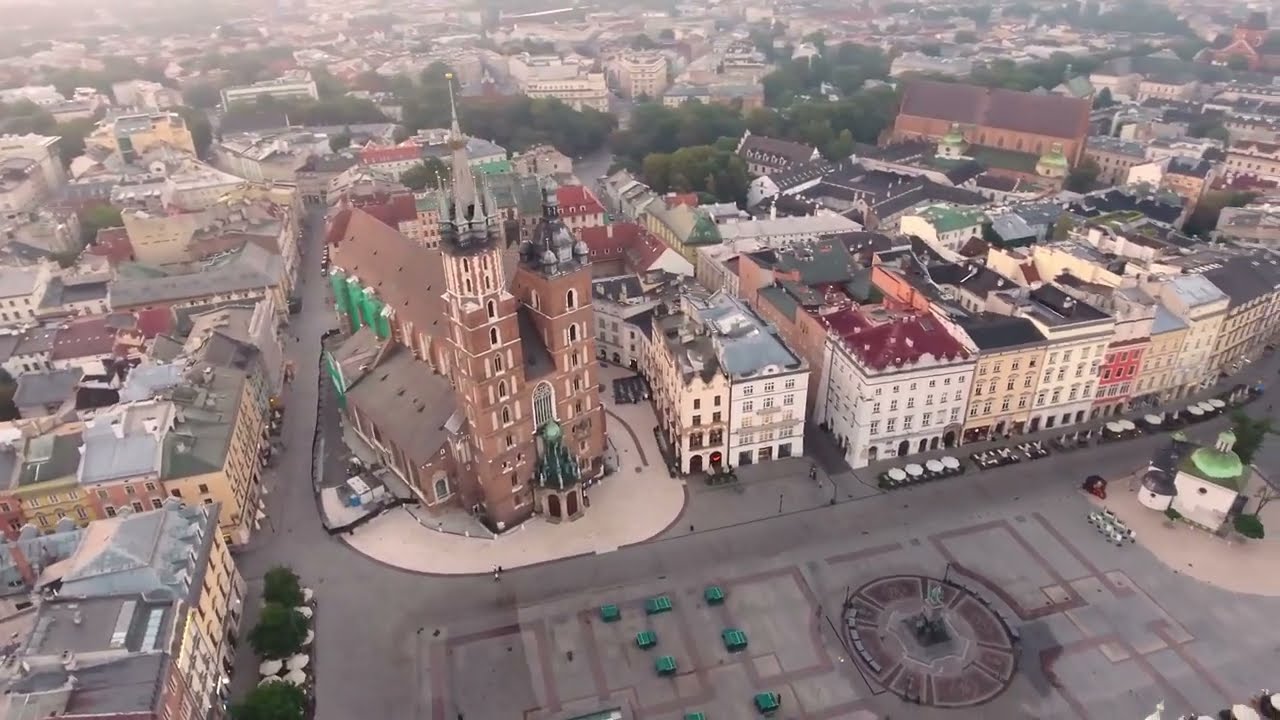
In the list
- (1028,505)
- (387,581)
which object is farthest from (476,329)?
(1028,505)

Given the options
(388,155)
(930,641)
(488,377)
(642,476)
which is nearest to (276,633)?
(488,377)

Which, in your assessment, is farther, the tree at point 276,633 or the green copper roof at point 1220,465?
the green copper roof at point 1220,465

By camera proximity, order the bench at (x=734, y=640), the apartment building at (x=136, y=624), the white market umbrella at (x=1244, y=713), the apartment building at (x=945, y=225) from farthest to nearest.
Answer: the apartment building at (x=945, y=225) → the bench at (x=734, y=640) → the white market umbrella at (x=1244, y=713) → the apartment building at (x=136, y=624)

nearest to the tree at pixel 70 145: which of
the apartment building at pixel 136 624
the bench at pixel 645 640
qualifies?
the apartment building at pixel 136 624

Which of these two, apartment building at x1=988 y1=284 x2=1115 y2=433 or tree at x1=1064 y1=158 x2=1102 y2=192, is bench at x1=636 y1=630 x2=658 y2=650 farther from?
tree at x1=1064 y1=158 x2=1102 y2=192

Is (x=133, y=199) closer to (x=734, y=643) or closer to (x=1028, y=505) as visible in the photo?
(x=734, y=643)

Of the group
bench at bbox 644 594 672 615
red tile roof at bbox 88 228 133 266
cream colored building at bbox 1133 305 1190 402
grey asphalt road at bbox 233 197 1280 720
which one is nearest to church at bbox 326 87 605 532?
grey asphalt road at bbox 233 197 1280 720

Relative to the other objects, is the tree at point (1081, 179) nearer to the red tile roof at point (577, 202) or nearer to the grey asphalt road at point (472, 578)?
the grey asphalt road at point (472, 578)
